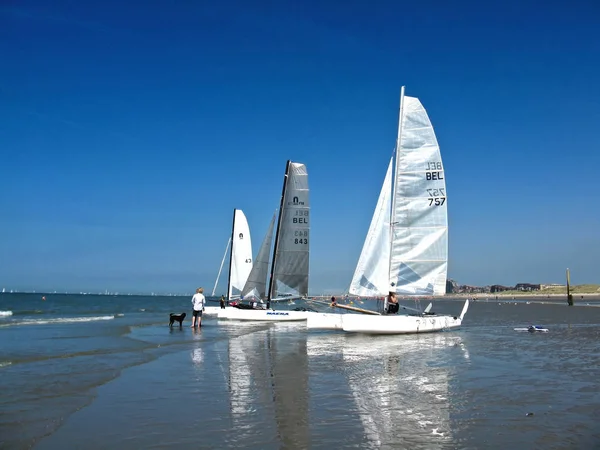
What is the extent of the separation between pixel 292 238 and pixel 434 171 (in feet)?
38.0

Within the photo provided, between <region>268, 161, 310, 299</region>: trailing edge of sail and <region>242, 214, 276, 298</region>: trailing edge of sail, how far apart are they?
97.1 inches

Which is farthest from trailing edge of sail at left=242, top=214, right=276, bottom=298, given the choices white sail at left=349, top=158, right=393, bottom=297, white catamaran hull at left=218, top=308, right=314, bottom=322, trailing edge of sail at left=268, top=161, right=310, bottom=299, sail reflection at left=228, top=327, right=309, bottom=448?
sail reflection at left=228, top=327, right=309, bottom=448

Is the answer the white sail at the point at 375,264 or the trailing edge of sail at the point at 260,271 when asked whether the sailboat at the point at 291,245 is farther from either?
the white sail at the point at 375,264

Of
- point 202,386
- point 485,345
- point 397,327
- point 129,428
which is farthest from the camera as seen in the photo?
point 397,327

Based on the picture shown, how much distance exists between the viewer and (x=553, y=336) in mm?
20156

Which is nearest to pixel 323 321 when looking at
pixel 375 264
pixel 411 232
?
pixel 375 264

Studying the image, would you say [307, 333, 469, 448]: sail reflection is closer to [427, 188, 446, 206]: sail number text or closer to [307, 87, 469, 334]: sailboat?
[307, 87, 469, 334]: sailboat

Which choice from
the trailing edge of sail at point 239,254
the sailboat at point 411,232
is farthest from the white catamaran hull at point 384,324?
the trailing edge of sail at point 239,254

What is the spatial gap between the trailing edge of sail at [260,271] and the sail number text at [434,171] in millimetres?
13685

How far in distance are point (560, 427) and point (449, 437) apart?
166cm

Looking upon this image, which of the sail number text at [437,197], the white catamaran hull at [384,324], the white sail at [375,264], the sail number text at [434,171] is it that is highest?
the sail number text at [434,171]

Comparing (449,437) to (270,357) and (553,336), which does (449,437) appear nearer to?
(270,357)

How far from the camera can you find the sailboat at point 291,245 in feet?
102

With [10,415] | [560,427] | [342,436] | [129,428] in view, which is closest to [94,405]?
[10,415]
